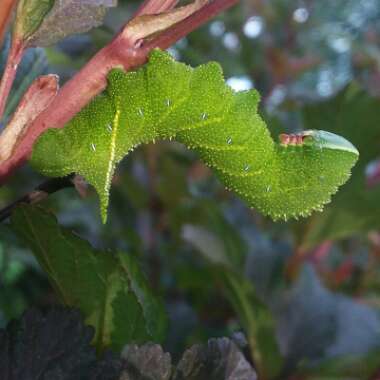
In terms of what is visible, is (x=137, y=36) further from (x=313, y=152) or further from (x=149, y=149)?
(x=149, y=149)

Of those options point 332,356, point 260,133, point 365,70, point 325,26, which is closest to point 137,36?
point 260,133

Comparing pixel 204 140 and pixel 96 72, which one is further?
pixel 204 140

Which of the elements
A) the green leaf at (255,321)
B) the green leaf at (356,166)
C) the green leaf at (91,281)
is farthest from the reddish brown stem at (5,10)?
the green leaf at (356,166)

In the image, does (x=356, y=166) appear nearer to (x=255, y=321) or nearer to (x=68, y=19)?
(x=255, y=321)

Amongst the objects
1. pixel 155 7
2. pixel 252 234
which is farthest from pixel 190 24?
pixel 252 234

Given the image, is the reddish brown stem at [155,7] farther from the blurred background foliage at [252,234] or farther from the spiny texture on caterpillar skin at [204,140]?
the blurred background foliage at [252,234]

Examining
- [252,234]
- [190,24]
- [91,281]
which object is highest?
[190,24]
